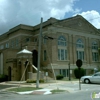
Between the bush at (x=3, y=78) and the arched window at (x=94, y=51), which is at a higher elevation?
the arched window at (x=94, y=51)

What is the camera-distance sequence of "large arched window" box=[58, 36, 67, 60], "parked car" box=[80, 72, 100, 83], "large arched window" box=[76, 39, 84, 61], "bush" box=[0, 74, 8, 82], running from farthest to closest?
"large arched window" box=[76, 39, 84, 61]
"large arched window" box=[58, 36, 67, 60]
"bush" box=[0, 74, 8, 82]
"parked car" box=[80, 72, 100, 83]

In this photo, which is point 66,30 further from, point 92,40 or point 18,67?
point 18,67

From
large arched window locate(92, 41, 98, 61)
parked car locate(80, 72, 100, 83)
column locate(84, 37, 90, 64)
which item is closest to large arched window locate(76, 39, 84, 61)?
column locate(84, 37, 90, 64)

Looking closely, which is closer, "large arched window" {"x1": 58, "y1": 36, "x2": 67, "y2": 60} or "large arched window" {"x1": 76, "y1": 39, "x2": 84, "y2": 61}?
"large arched window" {"x1": 58, "y1": 36, "x2": 67, "y2": 60}

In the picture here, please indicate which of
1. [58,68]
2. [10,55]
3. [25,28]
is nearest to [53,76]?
[58,68]

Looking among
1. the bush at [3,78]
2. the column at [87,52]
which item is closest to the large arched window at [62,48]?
the column at [87,52]

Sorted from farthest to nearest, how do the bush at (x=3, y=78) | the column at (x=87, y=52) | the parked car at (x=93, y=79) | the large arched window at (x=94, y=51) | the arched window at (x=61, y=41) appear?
the large arched window at (x=94, y=51), the column at (x=87, y=52), the arched window at (x=61, y=41), the bush at (x=3, y=78), the parked car at (x=93, y=79)

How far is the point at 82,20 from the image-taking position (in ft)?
149

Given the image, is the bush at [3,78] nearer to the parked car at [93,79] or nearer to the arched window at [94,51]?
the parked car at [93,79]

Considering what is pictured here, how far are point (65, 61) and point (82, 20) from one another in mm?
10823

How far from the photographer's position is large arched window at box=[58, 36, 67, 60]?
40506 millimetres

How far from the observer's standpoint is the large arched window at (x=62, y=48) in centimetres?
4051

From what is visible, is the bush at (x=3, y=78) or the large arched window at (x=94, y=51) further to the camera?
the large arched window at (x=94, y=51)

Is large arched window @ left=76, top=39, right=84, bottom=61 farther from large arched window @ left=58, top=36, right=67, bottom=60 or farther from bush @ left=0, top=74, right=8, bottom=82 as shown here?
bush @ left=0, top=74, right=8, bottom=82
